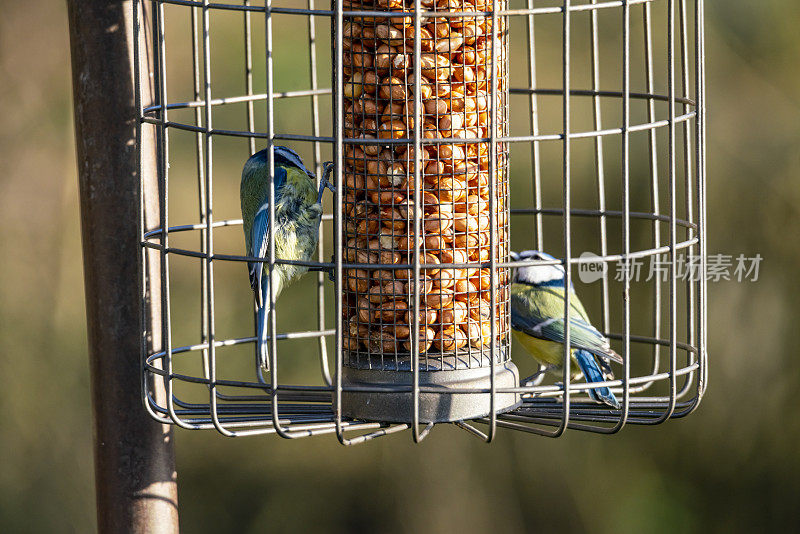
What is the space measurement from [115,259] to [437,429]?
3.00 meters

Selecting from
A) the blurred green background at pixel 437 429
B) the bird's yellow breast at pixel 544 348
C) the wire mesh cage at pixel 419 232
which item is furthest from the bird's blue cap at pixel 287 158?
the blurred green background at pixel 437 429

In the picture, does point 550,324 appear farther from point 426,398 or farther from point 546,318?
point 426,398

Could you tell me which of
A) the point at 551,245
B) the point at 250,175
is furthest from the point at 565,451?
the point at 250,175

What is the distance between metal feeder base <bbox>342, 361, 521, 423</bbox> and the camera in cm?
203

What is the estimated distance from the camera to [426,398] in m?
2.03

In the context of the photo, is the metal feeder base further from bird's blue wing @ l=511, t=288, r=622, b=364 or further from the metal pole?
bird's blue wing @ l=511, t=288, r=622, b=364

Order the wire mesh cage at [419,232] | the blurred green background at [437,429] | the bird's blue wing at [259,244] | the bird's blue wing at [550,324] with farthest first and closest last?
the blurred green background at [437,429] < the bird's blue wing at [550,324] < the bird's blue wing at [259,244] < the wire mesh cage at [419,232]

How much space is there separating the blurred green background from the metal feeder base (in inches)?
100

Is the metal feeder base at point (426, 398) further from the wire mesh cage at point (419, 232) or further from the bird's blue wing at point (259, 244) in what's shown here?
the bird's blue wing at point (259, 244)

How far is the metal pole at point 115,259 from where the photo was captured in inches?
82.3

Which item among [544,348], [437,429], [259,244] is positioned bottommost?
[437,429]

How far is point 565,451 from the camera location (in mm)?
5062

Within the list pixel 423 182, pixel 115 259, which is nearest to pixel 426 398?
pixel 423 182

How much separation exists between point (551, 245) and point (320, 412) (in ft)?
9.37
